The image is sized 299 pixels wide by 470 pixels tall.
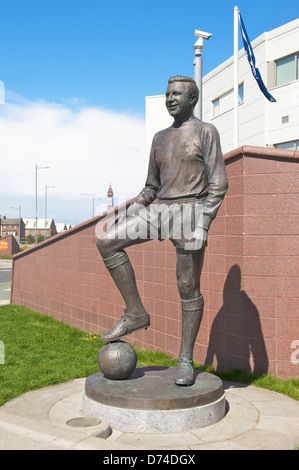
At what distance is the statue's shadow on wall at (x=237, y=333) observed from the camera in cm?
554

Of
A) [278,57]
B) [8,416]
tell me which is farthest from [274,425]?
[278,57]

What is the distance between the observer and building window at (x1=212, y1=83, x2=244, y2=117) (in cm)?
2305

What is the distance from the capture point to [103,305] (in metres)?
8.75

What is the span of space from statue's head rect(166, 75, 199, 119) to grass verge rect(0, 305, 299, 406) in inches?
125

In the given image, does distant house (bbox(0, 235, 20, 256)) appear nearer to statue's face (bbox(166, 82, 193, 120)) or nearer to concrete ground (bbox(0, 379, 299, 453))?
concrete ground (bbox(0, 379, 299, 453))

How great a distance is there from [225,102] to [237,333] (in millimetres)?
20230

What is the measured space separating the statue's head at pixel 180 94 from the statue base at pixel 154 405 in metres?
2.48

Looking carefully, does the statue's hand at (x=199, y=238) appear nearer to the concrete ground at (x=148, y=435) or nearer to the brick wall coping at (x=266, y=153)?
the concrete ground at (x=148, y=435)

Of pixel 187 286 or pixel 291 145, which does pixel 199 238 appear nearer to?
pixel 187 286

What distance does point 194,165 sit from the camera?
4.19 m

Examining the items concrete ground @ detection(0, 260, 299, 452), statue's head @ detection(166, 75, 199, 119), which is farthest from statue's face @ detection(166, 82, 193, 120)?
concrete ground @ detection(0, 260, 299, 452)

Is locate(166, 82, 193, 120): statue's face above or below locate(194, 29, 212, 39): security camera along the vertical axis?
below

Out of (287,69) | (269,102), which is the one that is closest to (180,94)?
(269,102)

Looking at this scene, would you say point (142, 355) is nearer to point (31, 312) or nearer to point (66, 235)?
point (66, 235)
